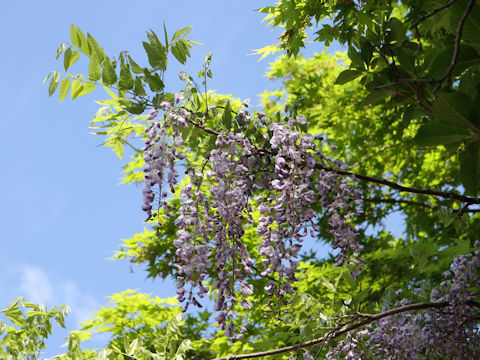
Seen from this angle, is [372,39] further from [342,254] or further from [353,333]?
[353,333]

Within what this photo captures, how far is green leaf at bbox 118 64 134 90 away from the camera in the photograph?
219 centimetres

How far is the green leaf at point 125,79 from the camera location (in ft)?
7.17


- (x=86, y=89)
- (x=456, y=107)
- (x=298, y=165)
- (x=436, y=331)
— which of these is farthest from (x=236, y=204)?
(x=436, y=331)

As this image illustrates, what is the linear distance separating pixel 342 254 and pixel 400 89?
0.94 metres

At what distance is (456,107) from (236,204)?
3.81 feet

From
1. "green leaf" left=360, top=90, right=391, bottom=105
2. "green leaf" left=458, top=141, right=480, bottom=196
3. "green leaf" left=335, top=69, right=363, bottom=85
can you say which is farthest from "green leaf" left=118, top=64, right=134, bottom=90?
"green leaf" left=458, top=141, right=480, bottom=196

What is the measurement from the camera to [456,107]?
3.95 feet

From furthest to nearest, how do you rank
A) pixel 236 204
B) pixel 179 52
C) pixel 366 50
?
1. pixel 179 52
2. pixel 236 204
3. pixel 366 50

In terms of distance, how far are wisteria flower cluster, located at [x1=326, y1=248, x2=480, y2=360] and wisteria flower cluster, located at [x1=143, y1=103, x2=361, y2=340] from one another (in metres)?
0.84

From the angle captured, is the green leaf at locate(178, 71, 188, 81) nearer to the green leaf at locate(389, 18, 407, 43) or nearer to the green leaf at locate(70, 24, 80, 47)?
the green leaf at locate(70, 24, 80, 47)

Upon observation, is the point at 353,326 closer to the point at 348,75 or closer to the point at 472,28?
the point at 348,75

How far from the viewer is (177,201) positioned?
6.40 meters

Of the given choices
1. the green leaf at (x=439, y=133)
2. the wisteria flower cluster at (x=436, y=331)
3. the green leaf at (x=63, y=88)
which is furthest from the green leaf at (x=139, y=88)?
the wisteria flower cluster at (x=436, y=331)

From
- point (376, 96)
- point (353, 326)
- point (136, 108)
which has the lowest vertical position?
point (353, 326)
